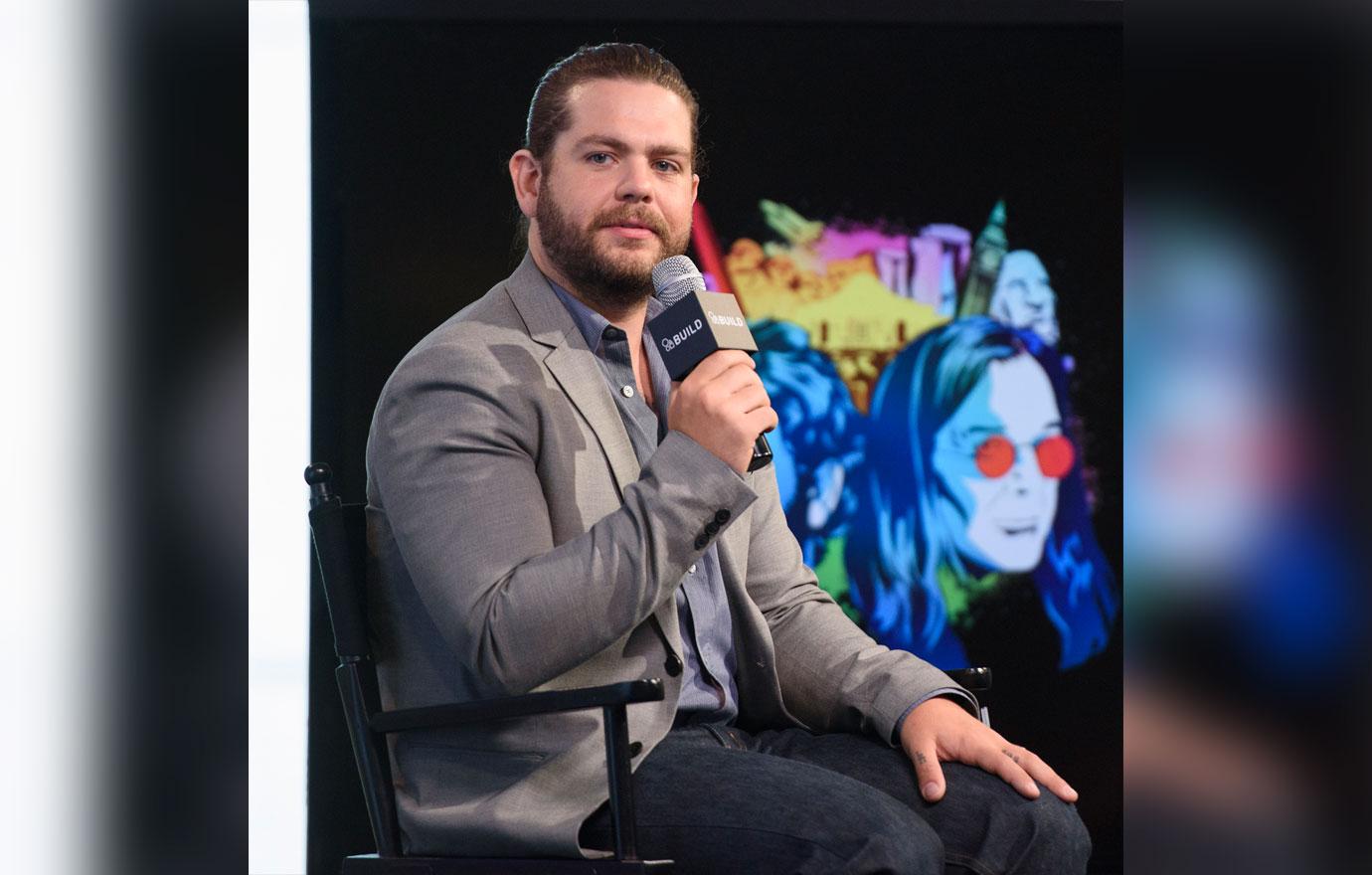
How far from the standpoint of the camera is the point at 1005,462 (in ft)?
12.5

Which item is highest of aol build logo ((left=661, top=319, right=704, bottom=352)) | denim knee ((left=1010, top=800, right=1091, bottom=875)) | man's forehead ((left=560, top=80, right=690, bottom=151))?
man's forehead ((left=560, top=80, right=690, bottom=151))

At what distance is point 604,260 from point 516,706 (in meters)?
0.70

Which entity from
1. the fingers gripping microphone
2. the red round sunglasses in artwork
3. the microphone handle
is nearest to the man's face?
the fingers gripping microphone

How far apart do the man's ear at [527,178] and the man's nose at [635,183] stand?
170mm

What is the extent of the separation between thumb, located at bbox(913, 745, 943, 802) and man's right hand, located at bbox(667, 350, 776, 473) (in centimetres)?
44

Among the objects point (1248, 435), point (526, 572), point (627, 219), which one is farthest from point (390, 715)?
point (1248, 435)

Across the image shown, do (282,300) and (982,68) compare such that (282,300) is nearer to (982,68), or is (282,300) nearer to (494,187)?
(494,187)

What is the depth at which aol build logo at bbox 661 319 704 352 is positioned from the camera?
151 centimetres

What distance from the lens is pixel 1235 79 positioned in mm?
424

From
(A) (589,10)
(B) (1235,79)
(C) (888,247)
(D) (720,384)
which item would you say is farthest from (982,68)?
(B) (1235,79)

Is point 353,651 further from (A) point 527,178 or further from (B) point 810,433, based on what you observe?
(B) point 810,433

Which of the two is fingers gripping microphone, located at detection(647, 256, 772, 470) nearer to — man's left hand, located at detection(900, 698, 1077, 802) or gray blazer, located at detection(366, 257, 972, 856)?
gray blazer, located at detection(366, 257, 972, 856)

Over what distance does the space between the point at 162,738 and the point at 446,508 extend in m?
0.93

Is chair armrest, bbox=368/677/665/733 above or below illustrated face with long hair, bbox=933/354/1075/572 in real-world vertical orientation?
below
